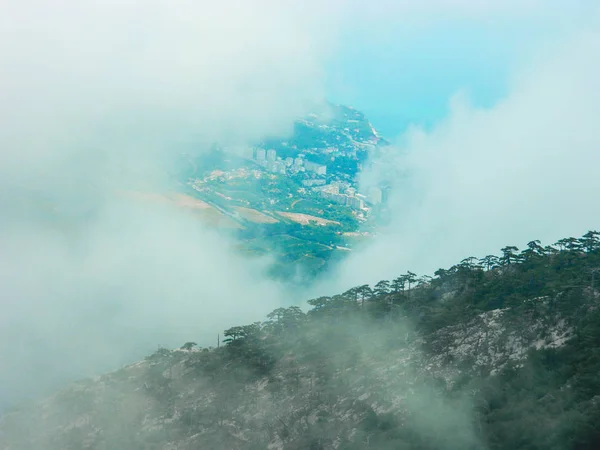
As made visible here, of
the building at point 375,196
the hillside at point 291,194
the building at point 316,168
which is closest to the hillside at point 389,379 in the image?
the hillside at point 291,194

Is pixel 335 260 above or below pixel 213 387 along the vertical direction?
above

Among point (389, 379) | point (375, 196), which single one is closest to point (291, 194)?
point (375, 196)

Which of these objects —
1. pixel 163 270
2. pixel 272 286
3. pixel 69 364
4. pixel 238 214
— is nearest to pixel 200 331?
pixel 69 364

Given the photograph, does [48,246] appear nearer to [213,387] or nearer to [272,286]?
[272,286]

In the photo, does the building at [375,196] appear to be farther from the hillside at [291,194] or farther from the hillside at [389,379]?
the hillside at [389,379]

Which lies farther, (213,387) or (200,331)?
(200,331)

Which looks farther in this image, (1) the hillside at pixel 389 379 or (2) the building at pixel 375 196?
(2) the building at pixel 375 196

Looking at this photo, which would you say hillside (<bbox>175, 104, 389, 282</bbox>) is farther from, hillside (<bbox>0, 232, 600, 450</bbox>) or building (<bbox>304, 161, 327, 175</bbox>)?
hillside (<bbox>0, 232, 600, 450</bbox>)
